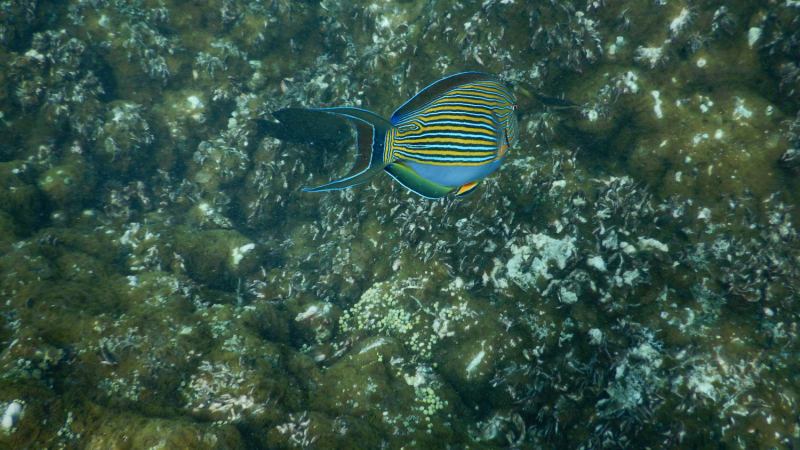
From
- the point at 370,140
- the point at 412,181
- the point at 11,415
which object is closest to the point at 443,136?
the point at 412,181

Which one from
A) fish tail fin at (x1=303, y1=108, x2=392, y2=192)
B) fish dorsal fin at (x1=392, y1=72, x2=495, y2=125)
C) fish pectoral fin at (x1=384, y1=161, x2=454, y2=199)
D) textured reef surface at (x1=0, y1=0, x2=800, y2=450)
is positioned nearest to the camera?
fish tail fin at (x1=303, y1=108, x2=392, y2=192)

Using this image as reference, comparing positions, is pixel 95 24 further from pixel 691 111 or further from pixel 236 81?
pixel 691 111

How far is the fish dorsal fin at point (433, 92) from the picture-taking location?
2217 millimetres

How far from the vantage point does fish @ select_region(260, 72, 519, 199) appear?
1.95 metres

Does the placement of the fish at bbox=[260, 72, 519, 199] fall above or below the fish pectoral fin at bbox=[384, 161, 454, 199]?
above

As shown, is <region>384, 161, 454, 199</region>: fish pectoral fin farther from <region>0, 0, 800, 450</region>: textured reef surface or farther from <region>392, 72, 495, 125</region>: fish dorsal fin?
<region>0, 0, 800, 450</region>: textured reef surface

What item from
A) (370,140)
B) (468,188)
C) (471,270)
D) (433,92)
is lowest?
(471,270)

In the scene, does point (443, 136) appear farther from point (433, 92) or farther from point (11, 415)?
point (11, 415)

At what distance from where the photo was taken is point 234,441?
243cm

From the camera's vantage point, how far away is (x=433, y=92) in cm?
227

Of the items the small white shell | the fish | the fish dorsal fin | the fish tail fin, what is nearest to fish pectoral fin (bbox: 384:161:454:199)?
the fish

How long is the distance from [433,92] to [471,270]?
218cm

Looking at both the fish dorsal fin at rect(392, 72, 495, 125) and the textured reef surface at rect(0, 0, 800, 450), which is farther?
the textured reef surface at rect(0, 0, 800, 450)

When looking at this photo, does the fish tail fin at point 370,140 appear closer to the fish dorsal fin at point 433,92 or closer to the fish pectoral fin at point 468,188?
the fish dorsal fin at point 433,92
